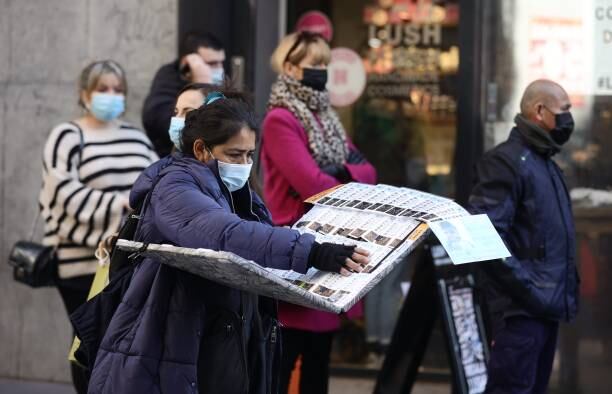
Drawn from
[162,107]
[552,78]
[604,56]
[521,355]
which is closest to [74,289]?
[162,107]

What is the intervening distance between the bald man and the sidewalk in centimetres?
180

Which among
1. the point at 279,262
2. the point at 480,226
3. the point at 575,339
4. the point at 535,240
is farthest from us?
the point at 575,339

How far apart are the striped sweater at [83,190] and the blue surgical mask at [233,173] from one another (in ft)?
7.60

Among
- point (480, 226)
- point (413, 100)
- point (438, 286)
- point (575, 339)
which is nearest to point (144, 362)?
point (480, 226)

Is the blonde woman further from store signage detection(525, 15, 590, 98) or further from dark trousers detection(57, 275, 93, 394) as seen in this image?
store signage detection(525, 15, 590, 98)

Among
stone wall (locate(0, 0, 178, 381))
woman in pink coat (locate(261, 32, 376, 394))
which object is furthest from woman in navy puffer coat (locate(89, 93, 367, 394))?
stone wall (locate(0, 0, 178, 381))

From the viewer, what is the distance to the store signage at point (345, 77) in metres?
7.58

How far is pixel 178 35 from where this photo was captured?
23.5 feet

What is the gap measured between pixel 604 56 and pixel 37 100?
3420 millimetres

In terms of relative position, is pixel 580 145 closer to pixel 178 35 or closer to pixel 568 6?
pixel 568 6

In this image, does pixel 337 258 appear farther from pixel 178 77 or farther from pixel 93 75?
pixel 93 75

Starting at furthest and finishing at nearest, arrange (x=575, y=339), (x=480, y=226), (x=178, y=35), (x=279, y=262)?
(x=178, y=35)
(x=575, y=339)
(x=480, y=226)
(x=279, y=262)

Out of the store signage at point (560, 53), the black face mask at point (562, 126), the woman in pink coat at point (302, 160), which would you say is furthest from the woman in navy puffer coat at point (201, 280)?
the store signage at point (560, 53)

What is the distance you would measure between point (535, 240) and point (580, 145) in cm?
151
